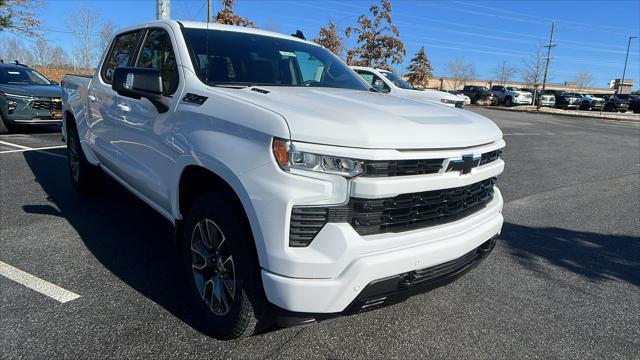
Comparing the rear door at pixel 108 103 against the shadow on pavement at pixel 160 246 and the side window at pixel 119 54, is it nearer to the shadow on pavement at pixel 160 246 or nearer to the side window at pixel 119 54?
the side window at pixel 119 54

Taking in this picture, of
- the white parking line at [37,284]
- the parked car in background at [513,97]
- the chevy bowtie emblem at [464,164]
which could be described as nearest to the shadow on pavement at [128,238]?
the white parking line at [37,284]

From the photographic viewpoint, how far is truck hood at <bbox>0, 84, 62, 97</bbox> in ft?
35.1

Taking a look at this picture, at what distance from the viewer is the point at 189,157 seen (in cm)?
272

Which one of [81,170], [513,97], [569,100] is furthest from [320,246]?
[569,100]

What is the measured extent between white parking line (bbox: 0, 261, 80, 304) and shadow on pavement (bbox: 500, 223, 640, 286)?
3665mm

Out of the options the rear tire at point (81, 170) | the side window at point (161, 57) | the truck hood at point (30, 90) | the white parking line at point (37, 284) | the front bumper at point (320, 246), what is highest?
the side window at point (161, 57)

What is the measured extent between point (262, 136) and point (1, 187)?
5459mm

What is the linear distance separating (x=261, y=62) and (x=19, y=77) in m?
11.1

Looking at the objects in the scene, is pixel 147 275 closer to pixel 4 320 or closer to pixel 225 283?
pixel 4 320

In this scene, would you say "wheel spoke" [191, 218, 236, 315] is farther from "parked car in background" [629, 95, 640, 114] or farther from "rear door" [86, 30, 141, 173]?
"parked car in background" [629, 95, 640, 114]

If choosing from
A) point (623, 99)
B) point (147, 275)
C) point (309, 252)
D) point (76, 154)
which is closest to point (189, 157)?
point (309, 252)

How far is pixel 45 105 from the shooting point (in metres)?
10.9

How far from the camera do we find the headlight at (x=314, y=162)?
2150 millimetres

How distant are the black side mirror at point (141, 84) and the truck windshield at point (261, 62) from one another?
0.94 ft
